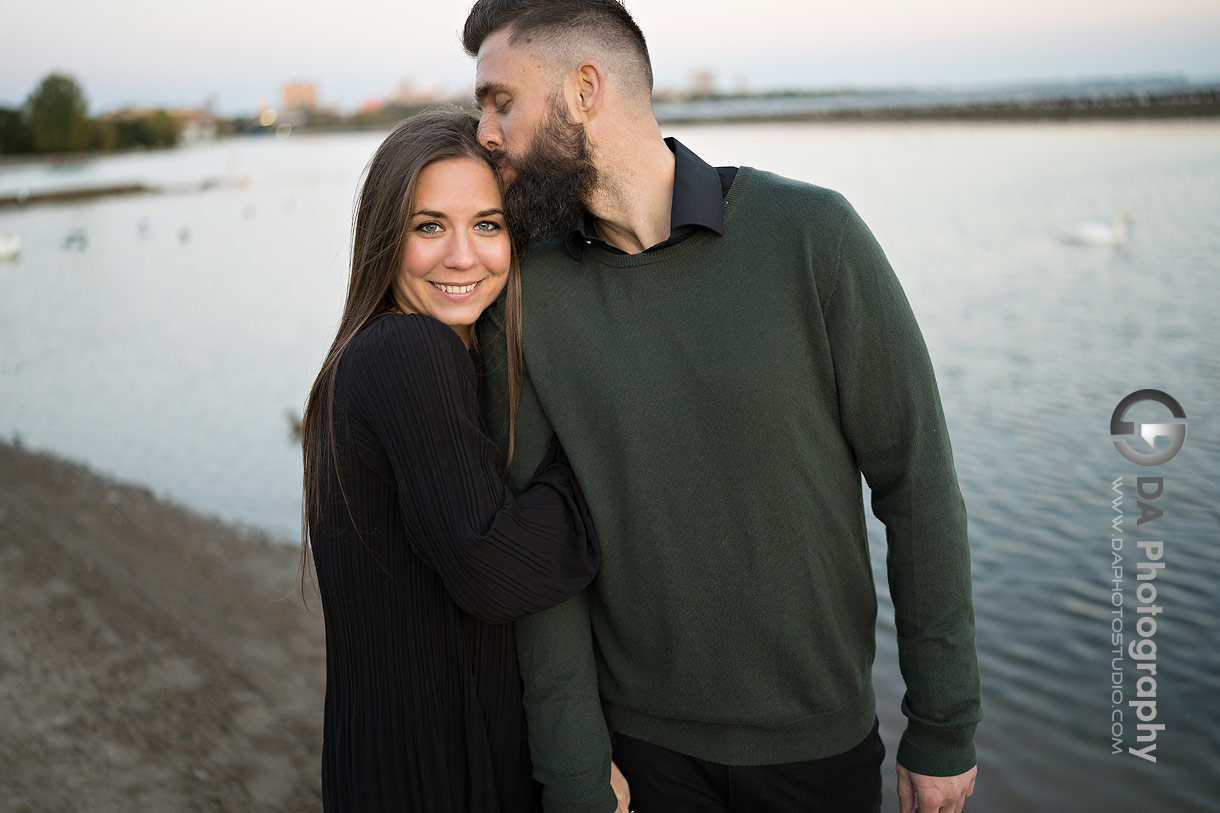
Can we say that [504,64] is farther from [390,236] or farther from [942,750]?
[942,750]

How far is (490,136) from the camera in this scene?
2.08m

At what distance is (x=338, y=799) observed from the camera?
1.96 metres

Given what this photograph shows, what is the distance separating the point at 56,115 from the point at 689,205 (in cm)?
9028

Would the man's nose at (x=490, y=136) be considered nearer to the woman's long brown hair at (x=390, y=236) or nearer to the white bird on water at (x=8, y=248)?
the woman's long brown hair at (x=390, y=236)

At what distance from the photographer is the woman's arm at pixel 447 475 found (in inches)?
67.2

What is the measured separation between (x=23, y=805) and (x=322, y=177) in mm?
53317

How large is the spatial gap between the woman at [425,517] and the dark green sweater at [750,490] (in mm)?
111

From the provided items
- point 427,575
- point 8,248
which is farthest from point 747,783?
point 8,248

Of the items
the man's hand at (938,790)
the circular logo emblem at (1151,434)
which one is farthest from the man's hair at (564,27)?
the circular logo emblem at (1151,434)

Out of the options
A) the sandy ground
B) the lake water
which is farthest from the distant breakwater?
the sandy ground

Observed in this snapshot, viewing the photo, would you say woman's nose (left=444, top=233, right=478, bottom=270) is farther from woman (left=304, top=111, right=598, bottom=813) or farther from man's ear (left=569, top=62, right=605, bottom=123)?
man's ear (left=569, top=62, right=605, bottom=123)

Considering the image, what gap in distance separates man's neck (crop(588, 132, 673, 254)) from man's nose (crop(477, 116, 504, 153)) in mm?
227

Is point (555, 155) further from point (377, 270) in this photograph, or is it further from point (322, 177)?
point (322, 177)

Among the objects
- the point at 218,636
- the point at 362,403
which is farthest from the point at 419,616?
the point at 218,636
